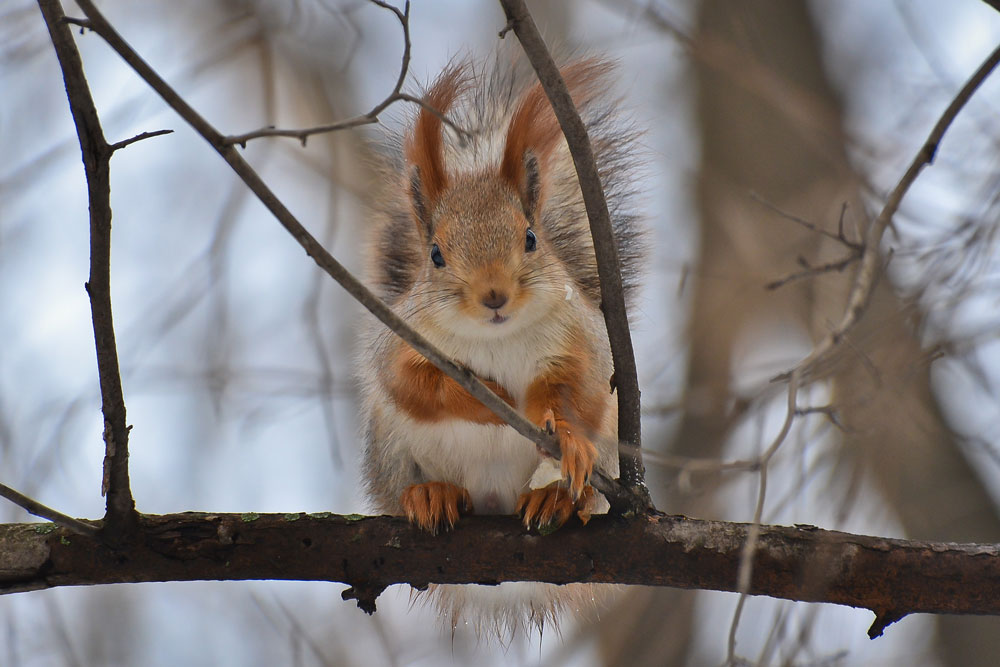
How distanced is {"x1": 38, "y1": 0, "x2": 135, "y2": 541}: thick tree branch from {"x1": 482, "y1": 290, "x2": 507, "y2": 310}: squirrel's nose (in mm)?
762

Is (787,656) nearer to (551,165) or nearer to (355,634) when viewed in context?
(551,165)

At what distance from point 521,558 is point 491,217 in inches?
31.6

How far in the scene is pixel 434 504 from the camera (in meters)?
2.31

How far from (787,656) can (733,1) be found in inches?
121

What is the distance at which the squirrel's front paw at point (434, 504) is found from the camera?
2.26 metres

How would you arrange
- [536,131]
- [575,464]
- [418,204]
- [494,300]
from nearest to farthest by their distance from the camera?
1. [575,464]
2. [494,300]
3. [536,131]
4. [418,204]

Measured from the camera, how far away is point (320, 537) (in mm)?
2168

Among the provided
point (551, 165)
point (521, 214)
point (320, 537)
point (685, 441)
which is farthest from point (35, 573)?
point (685, 441)

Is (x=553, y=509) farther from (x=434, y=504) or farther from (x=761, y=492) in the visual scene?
(x=761, y=492)

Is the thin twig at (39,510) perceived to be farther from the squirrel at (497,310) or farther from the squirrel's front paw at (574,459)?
the squirrel's front paw at (574,459)

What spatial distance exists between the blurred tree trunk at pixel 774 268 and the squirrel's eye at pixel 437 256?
3.11ft

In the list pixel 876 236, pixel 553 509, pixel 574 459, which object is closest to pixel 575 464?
pixel 574 459

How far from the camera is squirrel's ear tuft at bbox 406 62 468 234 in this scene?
2207 mm

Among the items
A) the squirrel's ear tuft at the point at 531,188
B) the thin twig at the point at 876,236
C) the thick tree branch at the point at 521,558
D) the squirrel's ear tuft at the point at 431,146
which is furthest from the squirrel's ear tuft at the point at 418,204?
the thin twig at the point at 876,236
